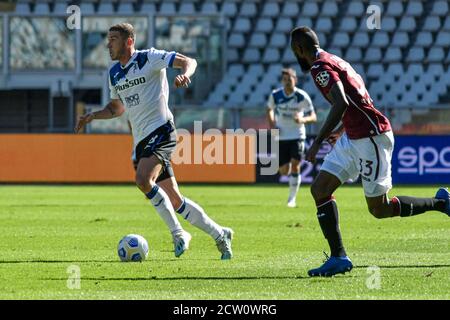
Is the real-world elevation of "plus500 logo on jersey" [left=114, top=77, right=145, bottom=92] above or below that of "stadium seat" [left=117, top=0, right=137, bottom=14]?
below

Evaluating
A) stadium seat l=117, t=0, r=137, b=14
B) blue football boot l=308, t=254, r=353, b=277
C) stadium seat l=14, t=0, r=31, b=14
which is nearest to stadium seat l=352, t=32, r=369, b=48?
stadium seat l=117, t=0, r=137, b=14

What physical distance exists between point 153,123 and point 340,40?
78.1ft

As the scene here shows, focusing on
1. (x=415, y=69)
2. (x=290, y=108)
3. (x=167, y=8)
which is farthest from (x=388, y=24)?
(x=290, y=108)

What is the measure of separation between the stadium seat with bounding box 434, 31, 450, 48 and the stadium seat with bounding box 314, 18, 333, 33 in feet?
10.9

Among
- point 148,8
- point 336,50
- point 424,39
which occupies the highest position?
point 148,8

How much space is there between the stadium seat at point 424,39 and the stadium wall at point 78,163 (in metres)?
9.59

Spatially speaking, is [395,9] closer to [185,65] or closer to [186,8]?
[186,8]

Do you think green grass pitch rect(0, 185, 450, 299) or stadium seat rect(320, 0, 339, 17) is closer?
green grass pitch rect(0, 185, 450, 299)

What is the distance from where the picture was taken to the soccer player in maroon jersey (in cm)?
932

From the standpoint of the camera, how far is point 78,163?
27.7m

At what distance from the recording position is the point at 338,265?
367 inches

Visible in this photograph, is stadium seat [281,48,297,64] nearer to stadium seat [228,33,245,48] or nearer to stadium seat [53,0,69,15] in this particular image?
stadium seat [228,33,245,48]
